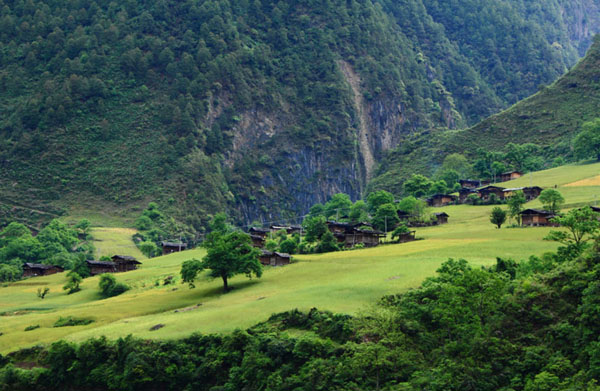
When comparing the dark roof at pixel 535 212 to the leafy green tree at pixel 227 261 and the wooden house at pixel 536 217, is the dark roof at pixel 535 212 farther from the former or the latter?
the leafy green tree at pixel 227 261

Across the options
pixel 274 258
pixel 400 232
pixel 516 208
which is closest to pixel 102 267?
pixel 274 258

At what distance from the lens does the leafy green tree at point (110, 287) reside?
109812mm

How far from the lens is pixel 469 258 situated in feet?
301

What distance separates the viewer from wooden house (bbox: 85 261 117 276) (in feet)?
434

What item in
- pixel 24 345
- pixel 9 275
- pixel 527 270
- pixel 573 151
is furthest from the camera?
pixel 573 151

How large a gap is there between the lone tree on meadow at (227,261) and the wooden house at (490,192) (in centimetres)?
6646

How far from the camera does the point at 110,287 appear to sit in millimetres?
110250

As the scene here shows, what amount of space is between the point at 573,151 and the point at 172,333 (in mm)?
130200

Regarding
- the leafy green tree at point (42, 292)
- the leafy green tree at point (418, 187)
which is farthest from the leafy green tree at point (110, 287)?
the leafy green tree at point (418, 187)

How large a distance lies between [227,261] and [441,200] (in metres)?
74.9

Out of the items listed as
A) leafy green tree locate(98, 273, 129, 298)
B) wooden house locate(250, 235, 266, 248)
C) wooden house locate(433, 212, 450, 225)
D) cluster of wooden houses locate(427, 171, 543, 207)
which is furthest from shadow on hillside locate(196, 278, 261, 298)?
cluster of wooden houses locate(427, 171, 543, 207)

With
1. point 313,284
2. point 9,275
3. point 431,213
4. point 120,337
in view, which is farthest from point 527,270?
point 9,275

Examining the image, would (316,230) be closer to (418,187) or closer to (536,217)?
(536,217)

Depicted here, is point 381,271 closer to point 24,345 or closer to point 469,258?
point 469,258
